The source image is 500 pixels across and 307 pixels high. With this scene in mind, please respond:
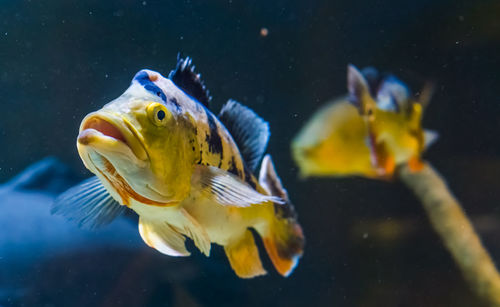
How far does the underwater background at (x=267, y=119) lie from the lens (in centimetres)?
215

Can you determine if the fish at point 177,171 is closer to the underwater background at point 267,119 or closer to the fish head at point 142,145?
the fish head at point 142,145

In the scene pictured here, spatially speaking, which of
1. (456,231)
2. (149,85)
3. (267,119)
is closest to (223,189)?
(149,85)

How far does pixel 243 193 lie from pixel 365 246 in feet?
9.53

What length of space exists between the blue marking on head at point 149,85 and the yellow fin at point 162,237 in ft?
1.53

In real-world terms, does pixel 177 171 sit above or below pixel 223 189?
above

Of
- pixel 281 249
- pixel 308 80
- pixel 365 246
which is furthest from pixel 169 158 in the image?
pixel 365 246

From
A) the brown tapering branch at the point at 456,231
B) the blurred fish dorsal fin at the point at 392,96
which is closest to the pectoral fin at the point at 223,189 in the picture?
the blurred fish dorsal fin at the point at 392,96

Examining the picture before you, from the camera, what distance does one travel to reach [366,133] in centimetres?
344

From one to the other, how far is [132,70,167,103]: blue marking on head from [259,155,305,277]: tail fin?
2.47 ft

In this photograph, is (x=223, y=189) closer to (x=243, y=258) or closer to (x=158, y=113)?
(x=158, y=113)

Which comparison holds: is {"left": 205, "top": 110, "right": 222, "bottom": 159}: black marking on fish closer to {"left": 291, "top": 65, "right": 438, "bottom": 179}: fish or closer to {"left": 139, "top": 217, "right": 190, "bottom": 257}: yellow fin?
{"left": 139, "top": 217, "right": 190, "bottom": 257}: yellow fin

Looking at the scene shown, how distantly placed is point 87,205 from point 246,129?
72 cm

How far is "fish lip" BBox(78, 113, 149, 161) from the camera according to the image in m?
1.02

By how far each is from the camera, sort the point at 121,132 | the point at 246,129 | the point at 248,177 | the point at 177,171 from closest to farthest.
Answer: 1. the point at 121,132
2. the point at 177,171
3. the point at 248,177
4. the point at 246,129
